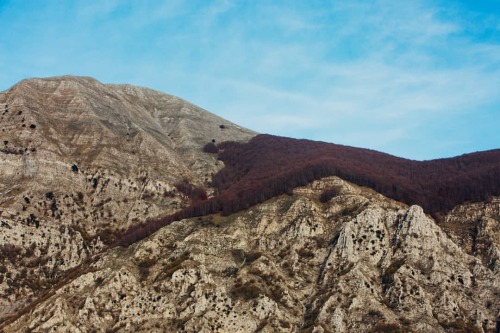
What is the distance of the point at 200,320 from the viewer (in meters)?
122

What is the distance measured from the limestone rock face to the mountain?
13.1 inches

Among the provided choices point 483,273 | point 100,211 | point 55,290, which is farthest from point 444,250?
point 100,211

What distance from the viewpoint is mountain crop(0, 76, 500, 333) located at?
124 meters

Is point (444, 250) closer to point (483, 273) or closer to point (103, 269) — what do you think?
point (483, 273)

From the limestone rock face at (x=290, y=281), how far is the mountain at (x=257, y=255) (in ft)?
1.09

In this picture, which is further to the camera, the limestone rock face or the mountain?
the mountain

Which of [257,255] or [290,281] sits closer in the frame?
[290,281]

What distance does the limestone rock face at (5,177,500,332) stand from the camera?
401 ft

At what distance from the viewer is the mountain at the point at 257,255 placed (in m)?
124

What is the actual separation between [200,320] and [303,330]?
22.7m

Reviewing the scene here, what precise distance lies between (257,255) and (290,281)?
12364 mm

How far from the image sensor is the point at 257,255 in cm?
14425

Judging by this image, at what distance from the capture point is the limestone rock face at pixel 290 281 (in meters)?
122

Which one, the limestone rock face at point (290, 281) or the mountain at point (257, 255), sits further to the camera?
the mountain at point (257, 255)
